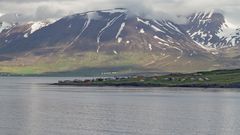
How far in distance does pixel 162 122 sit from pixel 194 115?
45.8 feet

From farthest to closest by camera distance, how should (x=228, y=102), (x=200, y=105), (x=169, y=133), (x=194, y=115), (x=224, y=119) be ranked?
1. (x=228, y=102)
2. (x=200, y=105)
3. (x=194, y=115)
4. (x=224, y=119)
5. (x=169, y=133)

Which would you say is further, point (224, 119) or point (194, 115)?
point (194, 115)

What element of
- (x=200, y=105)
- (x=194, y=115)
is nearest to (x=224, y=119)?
(x=194, y=115)

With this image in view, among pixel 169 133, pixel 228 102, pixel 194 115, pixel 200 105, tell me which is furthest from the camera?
pixel 228 102

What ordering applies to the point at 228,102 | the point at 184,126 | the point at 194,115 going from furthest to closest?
the point at 228,102 → the point at 194,115 → the point at 184,126

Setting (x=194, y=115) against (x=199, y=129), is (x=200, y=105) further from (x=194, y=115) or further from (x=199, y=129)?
(x=199, y=129)

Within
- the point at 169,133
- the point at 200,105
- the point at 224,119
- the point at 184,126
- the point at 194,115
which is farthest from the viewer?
the point at 200,105

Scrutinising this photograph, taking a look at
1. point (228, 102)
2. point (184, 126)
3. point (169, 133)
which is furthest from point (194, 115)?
point (228, 102)

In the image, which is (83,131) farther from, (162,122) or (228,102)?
(228,102)

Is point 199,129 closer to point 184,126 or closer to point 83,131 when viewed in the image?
point 184,126

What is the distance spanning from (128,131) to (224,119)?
22.3m

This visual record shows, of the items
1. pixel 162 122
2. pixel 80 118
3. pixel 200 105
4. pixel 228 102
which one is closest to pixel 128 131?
pixel 162 122

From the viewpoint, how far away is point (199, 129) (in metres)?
81.7

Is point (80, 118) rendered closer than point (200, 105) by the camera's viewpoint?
Yes
